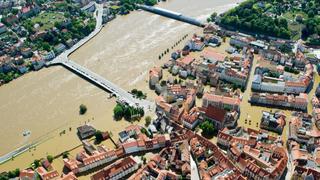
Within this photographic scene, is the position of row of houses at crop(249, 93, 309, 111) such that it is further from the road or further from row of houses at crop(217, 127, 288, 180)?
the road

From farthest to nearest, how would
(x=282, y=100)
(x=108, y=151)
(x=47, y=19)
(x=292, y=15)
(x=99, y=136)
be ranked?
(x=47, y=19) < (x=292, y=15) < (x=282, y=100) < (x=99, y=136) < (x=108, y=151)

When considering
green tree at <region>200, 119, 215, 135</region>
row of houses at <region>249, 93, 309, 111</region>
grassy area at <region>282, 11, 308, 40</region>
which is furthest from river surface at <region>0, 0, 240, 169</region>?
row of houses at <region>249, 93, 309, 111</region>

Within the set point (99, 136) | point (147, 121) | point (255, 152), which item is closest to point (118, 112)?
point (147, 121)

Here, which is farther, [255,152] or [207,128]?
[207,128]

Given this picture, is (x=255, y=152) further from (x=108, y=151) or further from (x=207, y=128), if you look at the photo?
(x=108, y=151)

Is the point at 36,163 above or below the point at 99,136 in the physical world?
below

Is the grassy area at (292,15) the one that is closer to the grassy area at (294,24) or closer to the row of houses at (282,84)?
the grassy area at (294,24)
